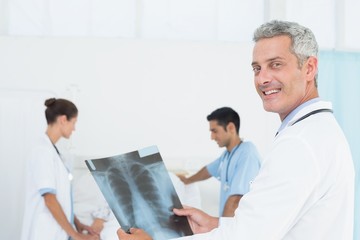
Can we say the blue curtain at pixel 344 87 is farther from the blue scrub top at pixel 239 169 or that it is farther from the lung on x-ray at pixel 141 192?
the lung on x-ray at pixel 141 192

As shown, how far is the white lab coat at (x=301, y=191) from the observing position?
36.9 inches

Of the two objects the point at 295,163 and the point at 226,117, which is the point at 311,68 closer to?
the point at 295,163

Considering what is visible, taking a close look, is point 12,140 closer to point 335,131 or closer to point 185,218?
point 185,218

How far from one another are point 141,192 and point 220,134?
1459mm

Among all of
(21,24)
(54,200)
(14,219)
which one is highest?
(21,24)

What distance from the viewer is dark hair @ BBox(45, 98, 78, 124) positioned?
7.88ft

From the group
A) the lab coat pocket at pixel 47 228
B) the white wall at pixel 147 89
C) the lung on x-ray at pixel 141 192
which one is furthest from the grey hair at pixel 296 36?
the white wall at pixel 147 89

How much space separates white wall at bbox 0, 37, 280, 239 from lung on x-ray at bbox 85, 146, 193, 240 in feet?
5.85

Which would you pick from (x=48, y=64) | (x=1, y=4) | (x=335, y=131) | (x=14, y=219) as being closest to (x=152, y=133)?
(x=48, y=64)

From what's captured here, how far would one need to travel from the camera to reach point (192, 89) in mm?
3154

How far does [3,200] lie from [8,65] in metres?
0.85

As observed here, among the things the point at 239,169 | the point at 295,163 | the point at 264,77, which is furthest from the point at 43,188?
the point at 295,163

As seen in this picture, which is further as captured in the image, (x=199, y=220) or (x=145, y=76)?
(x=145, y=76)

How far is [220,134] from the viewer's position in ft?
9.08
